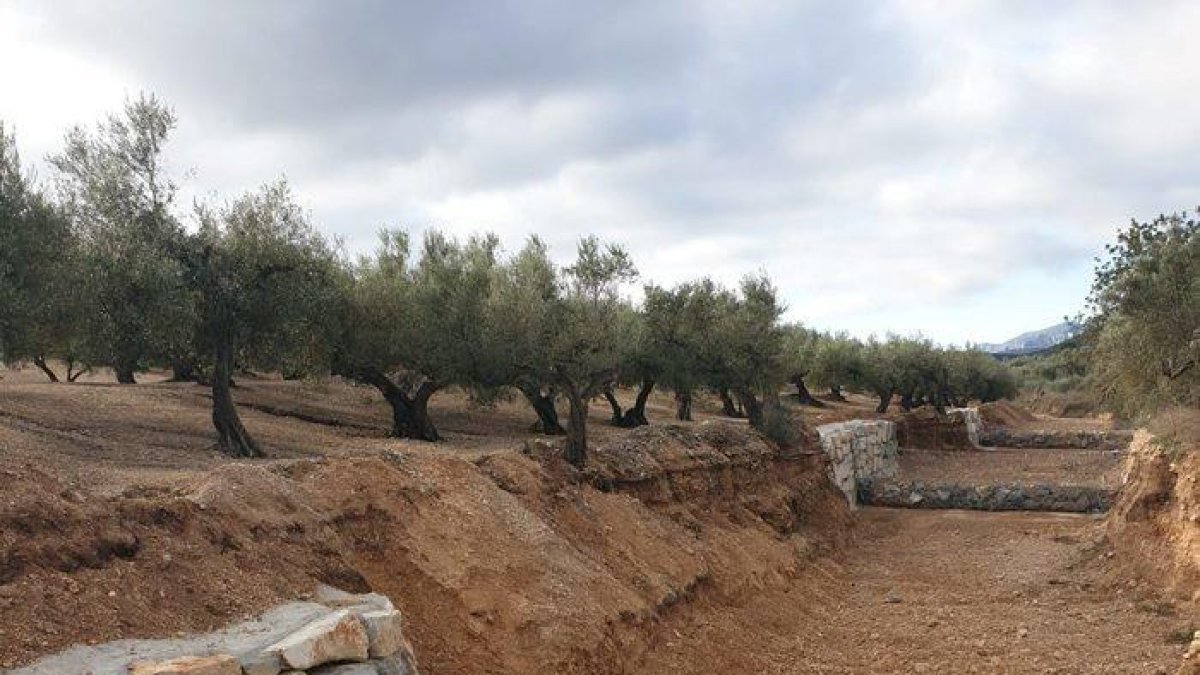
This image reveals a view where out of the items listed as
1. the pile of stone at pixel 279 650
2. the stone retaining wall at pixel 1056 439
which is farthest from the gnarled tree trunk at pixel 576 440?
the stone retaining wall at pixel 1056 439

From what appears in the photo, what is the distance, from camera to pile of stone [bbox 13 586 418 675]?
647 cm

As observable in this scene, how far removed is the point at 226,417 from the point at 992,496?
24184 millimetres

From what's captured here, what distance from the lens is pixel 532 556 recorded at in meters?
12.8

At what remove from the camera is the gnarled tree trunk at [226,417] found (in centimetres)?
1886

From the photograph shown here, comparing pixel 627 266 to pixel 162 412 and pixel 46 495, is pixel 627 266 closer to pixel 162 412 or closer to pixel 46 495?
pixel 162 412

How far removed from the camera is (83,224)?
1802 centimetres

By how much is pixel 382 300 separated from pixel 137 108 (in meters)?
8.34

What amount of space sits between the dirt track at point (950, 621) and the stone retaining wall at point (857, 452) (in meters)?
6.37

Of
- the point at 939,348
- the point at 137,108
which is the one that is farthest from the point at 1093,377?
the point at 939,348

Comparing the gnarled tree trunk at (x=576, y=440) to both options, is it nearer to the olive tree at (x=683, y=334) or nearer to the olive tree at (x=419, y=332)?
the olive tree at (x=419, y=332)

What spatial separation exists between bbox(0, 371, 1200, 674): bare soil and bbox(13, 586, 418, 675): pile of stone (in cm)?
29

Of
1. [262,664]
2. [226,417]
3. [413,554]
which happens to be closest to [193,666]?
[262,664]

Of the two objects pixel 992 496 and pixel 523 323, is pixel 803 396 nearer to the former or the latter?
pixel 992 496

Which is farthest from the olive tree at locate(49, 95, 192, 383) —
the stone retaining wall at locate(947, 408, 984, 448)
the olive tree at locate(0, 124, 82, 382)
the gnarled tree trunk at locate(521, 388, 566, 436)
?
the stone retaining wall at locate(947, 408, 984, 448)
